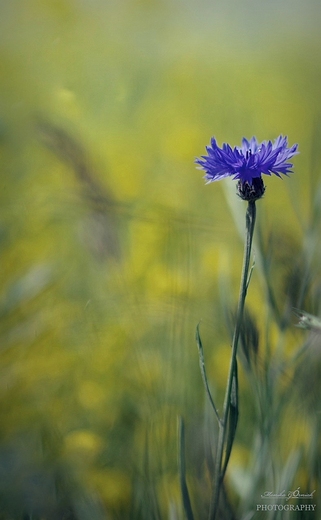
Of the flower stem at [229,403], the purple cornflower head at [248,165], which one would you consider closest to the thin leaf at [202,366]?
the flower stem at [229,403]

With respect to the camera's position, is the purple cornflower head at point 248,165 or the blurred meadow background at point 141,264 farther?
the blurred meadow background at point 141,264

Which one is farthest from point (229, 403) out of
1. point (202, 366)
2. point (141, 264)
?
point (141, 264)

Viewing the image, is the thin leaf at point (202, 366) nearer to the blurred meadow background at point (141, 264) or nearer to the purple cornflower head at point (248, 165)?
the blurred meadow background at point (141, 264)

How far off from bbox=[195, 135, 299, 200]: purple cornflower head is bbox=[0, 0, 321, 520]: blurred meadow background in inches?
4.9

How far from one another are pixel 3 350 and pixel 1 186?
24cm

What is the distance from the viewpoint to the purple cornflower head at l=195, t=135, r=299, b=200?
810mm

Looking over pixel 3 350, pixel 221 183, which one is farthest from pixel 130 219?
pixel 3 350

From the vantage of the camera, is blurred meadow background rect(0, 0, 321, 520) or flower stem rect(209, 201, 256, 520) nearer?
flower stem rect(209, 201, 256, 520)

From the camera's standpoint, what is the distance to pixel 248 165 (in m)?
0.81

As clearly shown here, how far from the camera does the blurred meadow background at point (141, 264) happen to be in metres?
0.95

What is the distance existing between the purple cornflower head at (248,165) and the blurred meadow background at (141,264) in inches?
4.9

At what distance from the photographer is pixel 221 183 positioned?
38.9 inches

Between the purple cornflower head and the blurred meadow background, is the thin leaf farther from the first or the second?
the purple cornflower head

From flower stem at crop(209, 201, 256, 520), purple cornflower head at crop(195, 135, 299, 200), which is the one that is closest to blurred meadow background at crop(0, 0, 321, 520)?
flower stem at crop(209, 201, 256, 520)
